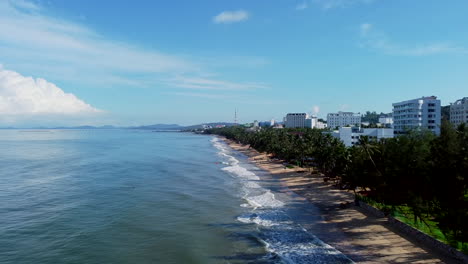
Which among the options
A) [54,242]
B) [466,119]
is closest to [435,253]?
[54,242]

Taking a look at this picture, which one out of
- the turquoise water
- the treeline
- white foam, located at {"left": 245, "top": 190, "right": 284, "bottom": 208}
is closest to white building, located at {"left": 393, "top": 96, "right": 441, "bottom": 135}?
the treeline

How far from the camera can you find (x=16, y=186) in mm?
42594

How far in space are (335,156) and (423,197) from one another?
2158cm

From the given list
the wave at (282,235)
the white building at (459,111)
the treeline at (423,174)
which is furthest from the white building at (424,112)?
the wave at (282,235)

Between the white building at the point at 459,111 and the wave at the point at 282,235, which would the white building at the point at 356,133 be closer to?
the white building at the point at 459,111

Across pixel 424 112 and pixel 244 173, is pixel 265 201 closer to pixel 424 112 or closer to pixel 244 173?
pixel 244 173

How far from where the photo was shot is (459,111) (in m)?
114

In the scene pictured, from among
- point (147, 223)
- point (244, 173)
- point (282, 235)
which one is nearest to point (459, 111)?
point (244, 173)

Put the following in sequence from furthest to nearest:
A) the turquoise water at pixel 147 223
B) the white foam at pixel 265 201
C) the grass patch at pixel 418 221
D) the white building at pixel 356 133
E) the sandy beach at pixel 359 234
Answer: the white building at pixel 356 133, the white foam at pixel 265 201, the turquoise water at pixel 147 223, the sandy beach at pixel 359 234, the grass patch at pixel 418 221

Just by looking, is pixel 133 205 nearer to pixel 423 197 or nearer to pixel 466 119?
pixel 423 197

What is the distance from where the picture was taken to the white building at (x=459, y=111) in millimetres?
109550

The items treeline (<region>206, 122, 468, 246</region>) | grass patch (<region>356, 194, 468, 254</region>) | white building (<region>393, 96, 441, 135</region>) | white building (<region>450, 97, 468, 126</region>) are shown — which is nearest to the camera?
treeline (<region>206, 122, 468, 246</region>)

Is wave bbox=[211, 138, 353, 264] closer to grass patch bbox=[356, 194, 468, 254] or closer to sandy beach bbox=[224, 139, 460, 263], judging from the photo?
sandy beach bbox=[224, 139, 460, 263]

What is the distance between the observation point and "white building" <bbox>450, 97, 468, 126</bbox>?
359ft
